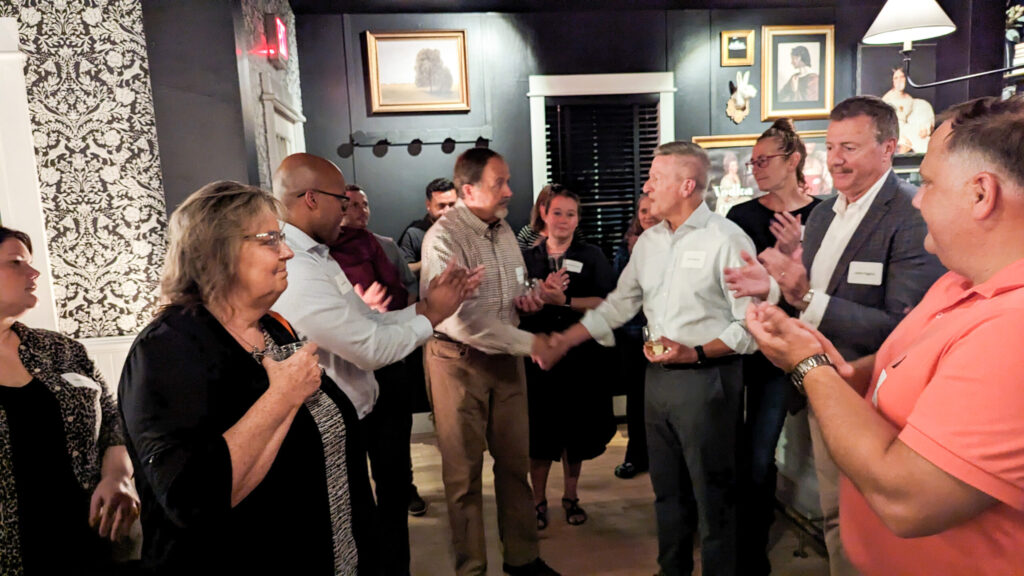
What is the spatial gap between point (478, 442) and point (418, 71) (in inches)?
138

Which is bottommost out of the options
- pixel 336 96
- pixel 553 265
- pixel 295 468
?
pixel 295 468

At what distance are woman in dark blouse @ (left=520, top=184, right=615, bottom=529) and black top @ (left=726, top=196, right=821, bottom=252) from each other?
81 cm

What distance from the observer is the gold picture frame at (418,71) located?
15.5 feet

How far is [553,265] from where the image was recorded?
316cm

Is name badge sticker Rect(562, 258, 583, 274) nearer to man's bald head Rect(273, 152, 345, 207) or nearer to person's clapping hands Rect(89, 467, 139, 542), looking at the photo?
man's bald head Rect(273, 152, 345, 207)

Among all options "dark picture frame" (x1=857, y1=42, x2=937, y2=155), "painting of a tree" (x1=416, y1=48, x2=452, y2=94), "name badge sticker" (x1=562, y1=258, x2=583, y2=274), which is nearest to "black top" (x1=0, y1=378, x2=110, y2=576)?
"name badge sticker" (x1=562, y1=258, x2=583, y2=274)

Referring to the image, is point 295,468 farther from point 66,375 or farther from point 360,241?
point 360,241

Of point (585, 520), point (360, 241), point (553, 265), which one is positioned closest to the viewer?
point (360, 241)

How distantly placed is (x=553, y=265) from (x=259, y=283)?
2.05 metres

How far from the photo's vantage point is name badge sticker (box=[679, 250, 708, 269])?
2107mm

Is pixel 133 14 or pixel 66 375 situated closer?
pixel 66 375

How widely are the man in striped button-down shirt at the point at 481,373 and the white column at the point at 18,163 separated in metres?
1.91

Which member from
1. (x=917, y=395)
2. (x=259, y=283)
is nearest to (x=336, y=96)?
(x=259, y=283)

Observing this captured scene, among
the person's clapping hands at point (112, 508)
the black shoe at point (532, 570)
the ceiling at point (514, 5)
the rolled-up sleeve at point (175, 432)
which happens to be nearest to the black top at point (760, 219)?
the black shoe at point (532, 570)
